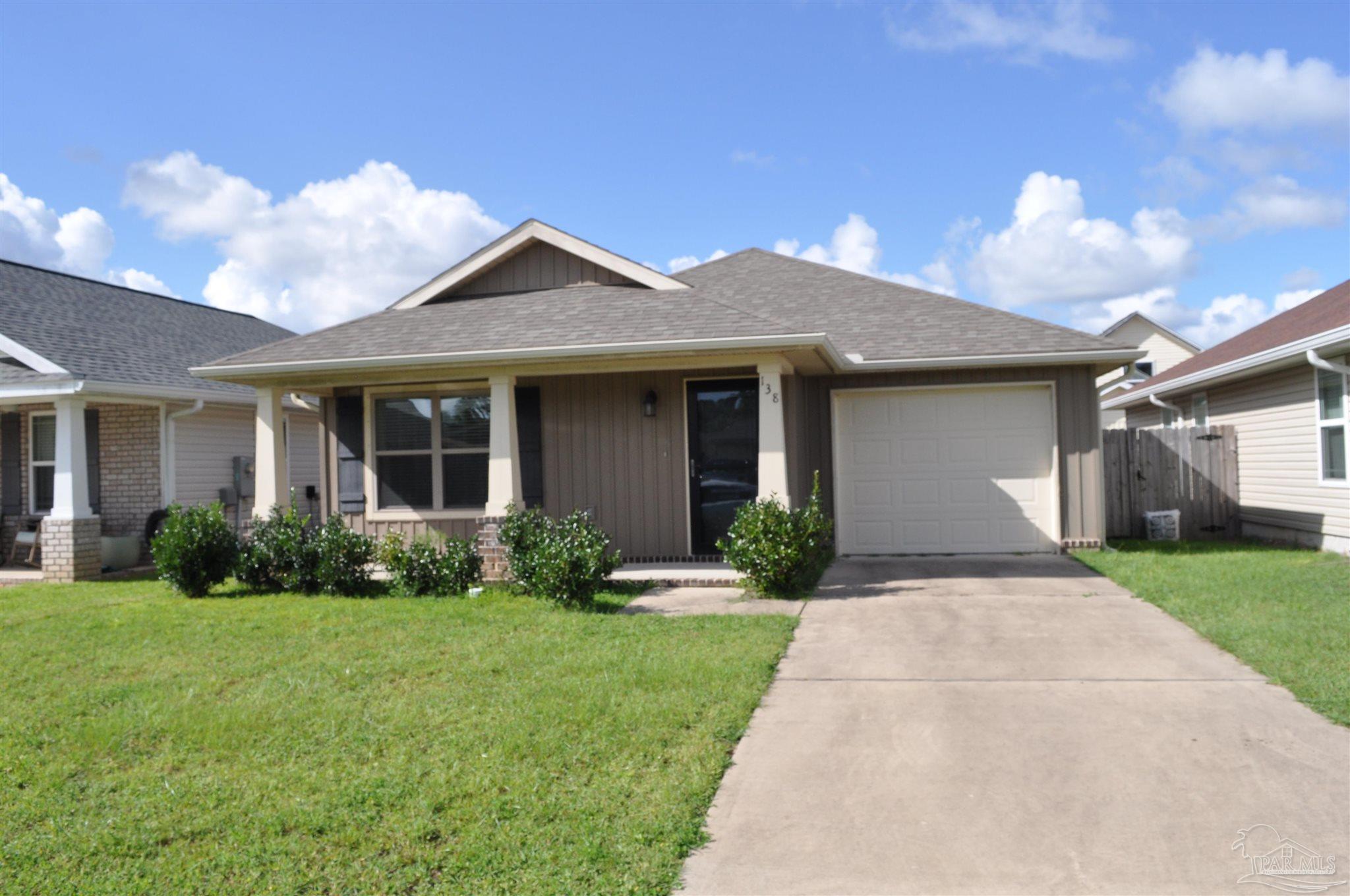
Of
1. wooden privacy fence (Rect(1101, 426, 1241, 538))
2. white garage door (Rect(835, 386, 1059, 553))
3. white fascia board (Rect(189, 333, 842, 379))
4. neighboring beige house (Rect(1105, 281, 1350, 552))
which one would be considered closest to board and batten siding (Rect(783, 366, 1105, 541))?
white garage door (Rect(835, 386, 1059, 553))

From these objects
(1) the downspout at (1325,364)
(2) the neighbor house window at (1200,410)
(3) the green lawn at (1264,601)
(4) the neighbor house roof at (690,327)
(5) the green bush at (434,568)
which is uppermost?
(4) the neighbor house roof at (690,327)

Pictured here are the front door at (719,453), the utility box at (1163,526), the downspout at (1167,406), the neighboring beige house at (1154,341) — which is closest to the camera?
the front door at (719,453)

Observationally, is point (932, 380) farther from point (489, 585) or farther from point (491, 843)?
point (491, 843)

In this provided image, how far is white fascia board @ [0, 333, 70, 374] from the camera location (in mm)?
11953

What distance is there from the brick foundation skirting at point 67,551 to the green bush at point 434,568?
482 centimetres

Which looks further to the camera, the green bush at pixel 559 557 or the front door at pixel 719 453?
the front door at pixel 719 453

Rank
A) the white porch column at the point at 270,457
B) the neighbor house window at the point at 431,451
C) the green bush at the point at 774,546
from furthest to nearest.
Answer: the neighbor house window at the point at 431,451 → the white porch column at the point at 270,457 → the green bush at the point at 774,546

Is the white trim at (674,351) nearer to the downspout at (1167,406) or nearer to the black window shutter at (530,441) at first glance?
the black window shutter at (530,441)

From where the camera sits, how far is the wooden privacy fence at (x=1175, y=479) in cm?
1383

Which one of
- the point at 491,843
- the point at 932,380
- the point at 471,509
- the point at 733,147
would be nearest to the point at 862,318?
the point at 932,380

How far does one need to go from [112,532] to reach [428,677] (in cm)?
992

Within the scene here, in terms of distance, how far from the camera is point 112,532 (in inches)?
544

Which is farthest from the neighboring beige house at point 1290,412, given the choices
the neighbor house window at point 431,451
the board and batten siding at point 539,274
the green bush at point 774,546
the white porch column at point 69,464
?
the white porch column at point 69,464

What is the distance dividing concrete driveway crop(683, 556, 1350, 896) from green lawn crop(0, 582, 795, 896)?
1.01 ft
